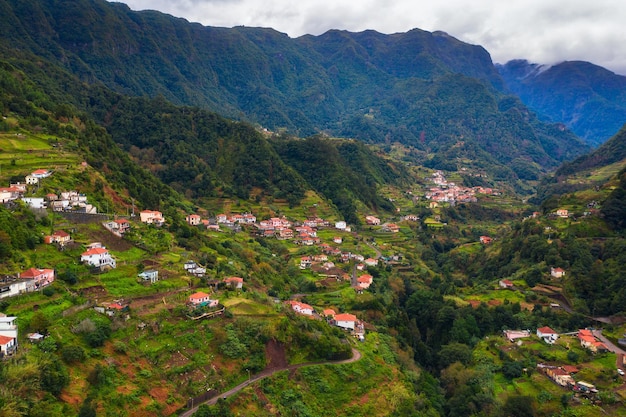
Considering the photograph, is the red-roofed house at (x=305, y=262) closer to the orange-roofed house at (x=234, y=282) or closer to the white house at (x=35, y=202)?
the orange-roofed house at (x=234, y=282)

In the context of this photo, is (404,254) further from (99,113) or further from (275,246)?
(99,113)

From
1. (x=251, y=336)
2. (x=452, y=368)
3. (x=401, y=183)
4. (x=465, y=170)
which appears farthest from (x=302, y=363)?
(x=465, y=170)

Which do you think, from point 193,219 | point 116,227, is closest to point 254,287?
point 116,227

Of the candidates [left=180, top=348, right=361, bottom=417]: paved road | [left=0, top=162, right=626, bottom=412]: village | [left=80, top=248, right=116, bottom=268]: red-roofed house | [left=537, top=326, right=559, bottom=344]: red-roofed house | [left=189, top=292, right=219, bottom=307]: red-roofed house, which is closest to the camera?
[left=180, top=348, right=361, bottom=417]: paved road

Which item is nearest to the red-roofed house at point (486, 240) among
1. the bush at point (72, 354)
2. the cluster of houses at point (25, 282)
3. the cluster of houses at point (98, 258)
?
the cluster of houses at point (98, 258)

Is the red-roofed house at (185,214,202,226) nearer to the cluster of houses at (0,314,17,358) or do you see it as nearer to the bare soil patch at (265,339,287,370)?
the bare soil patch at (265,339,287,370)

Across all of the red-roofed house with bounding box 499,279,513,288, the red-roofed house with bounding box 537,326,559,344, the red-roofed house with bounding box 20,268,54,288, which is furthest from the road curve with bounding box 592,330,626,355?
the red-roofed house with bounding box 20,268,54,288
